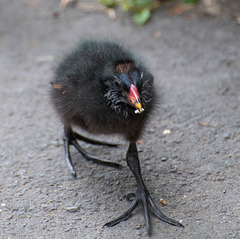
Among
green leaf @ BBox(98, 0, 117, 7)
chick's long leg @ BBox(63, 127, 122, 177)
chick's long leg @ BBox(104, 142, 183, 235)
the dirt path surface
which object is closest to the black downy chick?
chick's long leg @ BBox(104, 142, 183, 235)

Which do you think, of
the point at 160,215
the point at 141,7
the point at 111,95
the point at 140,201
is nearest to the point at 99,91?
the point at 111,95

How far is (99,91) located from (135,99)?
0.37 meters

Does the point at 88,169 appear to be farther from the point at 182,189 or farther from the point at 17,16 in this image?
the point at 17,16

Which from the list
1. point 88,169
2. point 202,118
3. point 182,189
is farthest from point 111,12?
point 182,189

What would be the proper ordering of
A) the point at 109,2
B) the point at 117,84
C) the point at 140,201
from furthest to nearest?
the point at 109,2 < the point at 140,201 < the point at 117,84

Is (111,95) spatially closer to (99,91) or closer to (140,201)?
(99,91)

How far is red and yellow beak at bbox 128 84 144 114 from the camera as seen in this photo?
302 cm

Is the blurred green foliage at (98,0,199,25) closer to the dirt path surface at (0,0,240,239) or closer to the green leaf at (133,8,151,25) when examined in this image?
the green leaf at (133,8,151,25)

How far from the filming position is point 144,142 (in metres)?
4.18

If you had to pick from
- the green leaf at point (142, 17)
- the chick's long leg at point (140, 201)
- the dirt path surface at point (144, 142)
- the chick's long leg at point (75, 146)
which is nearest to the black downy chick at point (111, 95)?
the chick's long leg at point (140, 201)

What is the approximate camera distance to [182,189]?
3.50 m

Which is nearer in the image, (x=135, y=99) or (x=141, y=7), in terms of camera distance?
(x=135, y=99)

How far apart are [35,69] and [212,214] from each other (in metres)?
3.46

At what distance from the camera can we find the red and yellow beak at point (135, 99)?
119 inches
